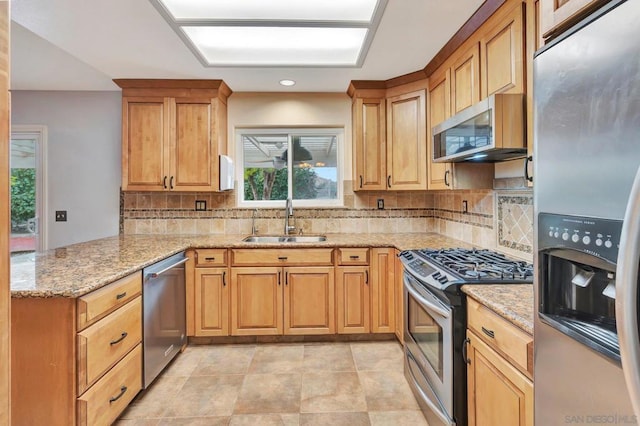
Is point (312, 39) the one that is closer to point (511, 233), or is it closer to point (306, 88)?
point (306, 88)

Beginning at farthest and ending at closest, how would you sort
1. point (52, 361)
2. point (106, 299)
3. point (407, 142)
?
1. point (407, 142)
2. point (106, 299)
3. point (52, 361)

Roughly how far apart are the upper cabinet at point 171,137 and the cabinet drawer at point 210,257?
61 cm

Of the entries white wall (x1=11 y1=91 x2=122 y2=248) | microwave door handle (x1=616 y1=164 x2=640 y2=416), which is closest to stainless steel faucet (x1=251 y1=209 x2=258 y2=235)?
white wall (x1=11 y1=91 x2=122 y2=248)

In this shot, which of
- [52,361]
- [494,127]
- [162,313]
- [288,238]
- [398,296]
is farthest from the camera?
[288,238]

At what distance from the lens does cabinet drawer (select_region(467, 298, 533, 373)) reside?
1079 mm

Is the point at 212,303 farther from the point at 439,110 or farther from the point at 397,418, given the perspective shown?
the point at 439,110

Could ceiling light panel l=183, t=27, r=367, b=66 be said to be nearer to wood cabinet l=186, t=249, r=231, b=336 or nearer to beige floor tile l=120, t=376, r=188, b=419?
Result: wood cabinet l=186, t=249, r=231, b=336

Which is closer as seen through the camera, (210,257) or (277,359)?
(277,359)

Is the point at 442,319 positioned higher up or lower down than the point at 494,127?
lower down

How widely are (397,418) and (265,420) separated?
0.75m

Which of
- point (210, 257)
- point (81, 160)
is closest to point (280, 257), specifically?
point (210, 257)

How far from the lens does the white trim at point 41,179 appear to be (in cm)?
339

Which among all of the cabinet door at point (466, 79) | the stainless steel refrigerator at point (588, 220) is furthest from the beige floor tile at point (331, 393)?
the cabinet door at point (466, 79)

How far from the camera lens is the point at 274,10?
2.02 metres
